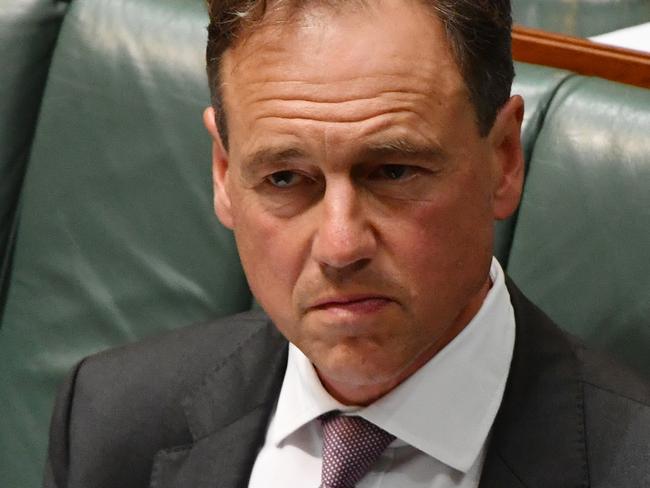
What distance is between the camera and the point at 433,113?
120 cm

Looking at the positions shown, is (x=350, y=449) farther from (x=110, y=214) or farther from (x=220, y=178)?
(x=110, y=214)

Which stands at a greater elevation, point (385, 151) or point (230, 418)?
point (385, 151)

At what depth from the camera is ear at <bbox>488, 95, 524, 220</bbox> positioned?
127 cm

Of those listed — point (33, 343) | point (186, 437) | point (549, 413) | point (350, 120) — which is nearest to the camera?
point (350, 120)

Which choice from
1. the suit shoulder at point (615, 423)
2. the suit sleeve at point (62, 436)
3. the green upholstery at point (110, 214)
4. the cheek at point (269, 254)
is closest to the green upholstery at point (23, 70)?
the green upholstery at point (110, 214)

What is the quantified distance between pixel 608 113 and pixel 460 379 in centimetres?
39

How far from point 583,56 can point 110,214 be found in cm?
70

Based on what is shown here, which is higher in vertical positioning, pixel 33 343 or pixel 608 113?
pixel 608 113

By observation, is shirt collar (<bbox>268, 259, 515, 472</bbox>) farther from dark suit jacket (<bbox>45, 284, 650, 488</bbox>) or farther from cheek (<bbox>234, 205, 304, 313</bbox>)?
cheek (<bbox>234, 205, 304, 313</bbox>)

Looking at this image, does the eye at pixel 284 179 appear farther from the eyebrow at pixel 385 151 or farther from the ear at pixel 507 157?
the ear at pixel 507 157

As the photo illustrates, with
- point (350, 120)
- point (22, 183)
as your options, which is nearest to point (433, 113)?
point (350, 120)

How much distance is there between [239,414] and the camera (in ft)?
4.74

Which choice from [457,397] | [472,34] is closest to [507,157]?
[472,34]

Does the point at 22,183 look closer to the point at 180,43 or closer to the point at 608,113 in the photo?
the point at 180,43
